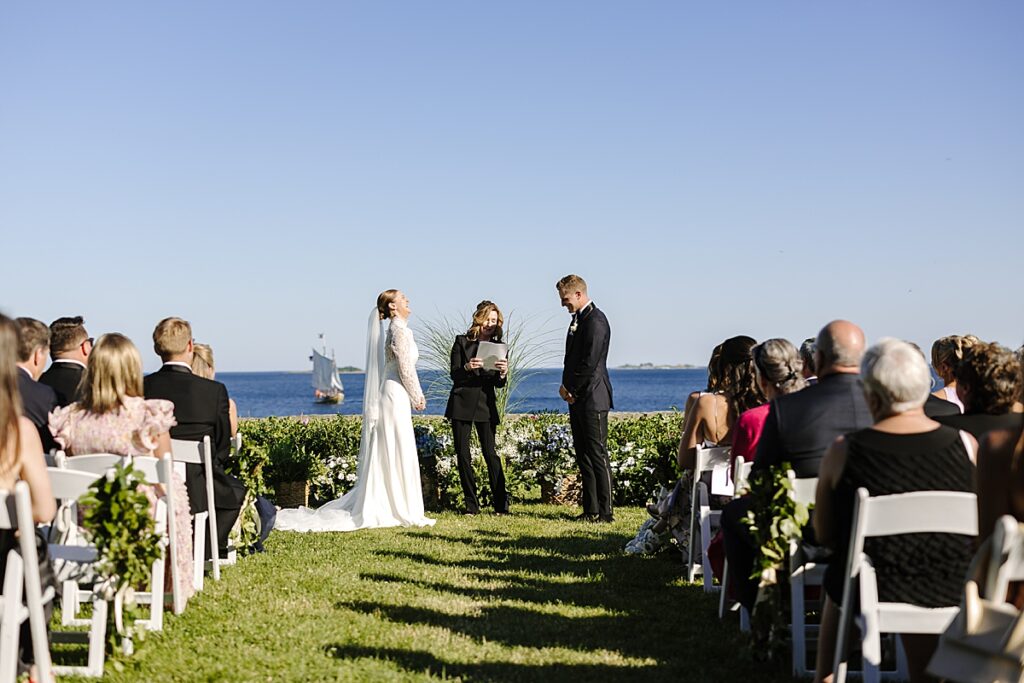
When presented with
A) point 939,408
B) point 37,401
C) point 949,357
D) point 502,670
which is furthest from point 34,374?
point 949,357

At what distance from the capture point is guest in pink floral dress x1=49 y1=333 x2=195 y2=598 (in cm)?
555

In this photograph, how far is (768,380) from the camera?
5.89m

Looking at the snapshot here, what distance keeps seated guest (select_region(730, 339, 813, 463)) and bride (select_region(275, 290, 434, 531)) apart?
4.77 m

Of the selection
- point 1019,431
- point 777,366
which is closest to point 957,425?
point 777,366

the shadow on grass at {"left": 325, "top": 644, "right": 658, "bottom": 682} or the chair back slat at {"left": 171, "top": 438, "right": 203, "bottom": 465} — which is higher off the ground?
the chair back slat at {"left": 171, "top": 438, "right": 203, "bottom": 465}

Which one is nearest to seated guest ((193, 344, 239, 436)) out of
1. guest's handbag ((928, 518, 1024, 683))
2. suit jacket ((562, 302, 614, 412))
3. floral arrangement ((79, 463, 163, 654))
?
floral arrangement ((79, 463, 163, 654))

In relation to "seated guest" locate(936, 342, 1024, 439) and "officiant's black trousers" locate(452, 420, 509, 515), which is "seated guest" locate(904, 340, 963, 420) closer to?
"seated guest" locate(936, 342, 1024, 439)

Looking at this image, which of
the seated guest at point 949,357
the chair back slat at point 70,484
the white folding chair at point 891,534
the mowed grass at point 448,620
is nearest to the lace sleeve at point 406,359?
the mowed grass at point 448,620

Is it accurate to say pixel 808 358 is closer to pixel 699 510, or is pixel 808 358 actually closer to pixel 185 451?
pixel 699 510

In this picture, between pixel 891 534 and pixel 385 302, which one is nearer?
pixel 891 534

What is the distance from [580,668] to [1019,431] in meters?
2.55

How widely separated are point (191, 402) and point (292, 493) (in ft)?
14.0

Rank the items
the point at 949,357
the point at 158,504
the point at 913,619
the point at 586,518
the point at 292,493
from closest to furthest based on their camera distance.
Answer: the point at 913,619, the point at 158,504, the point at 949,357, the point at 586,518, the point at 292,493

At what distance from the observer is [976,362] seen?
17.3 feet
